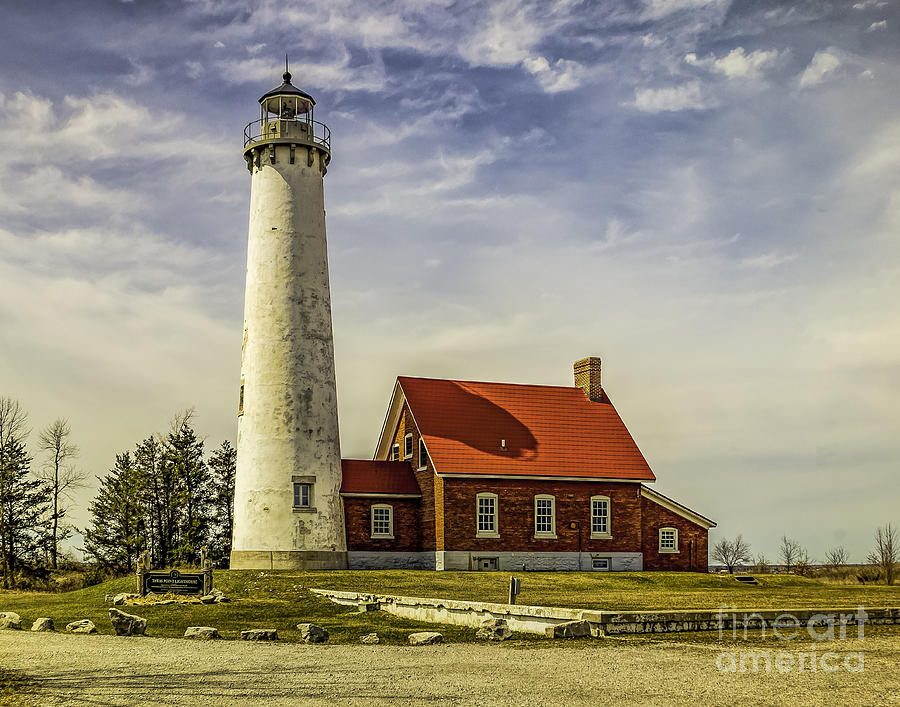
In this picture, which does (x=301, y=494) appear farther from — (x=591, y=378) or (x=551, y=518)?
(x=591, y=378)

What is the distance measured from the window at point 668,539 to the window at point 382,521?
1146cm

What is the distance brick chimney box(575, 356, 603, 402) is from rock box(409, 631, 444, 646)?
28.4 meters

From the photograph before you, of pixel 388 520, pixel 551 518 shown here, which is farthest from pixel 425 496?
pixel 551 518

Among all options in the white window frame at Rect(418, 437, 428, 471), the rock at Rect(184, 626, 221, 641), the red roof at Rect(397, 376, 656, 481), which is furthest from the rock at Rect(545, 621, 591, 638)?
the white window frame at Rect(418, 437, 428, 471)

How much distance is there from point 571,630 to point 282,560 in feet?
64.3

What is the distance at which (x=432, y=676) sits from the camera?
1239 cm

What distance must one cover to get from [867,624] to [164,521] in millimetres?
38927

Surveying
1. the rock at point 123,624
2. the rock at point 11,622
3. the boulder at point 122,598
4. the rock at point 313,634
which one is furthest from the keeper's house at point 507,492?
the rock at point 313,634

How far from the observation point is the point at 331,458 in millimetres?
35031

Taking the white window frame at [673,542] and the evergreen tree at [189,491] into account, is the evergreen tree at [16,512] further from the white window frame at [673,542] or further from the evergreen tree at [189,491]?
the white window frame at [673,542]

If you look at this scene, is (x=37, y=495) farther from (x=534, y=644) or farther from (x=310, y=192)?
(x=534, y=644)

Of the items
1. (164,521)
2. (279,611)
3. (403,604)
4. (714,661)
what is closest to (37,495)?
(164,521)

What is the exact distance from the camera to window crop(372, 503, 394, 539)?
37219 mm

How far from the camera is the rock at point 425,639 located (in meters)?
16.0
